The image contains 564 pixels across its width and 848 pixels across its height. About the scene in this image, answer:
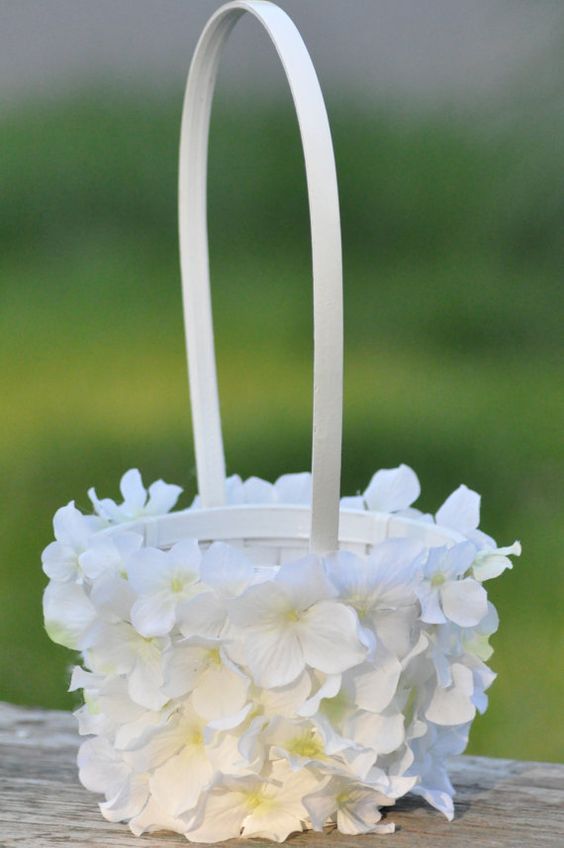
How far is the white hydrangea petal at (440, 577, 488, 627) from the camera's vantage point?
712 mm

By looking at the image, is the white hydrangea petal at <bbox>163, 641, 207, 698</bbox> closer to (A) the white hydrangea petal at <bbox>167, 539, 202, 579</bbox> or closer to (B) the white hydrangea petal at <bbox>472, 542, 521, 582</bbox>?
(A) the white hydrangea petal at <bbox>167, 539, 202, 579</bbox>

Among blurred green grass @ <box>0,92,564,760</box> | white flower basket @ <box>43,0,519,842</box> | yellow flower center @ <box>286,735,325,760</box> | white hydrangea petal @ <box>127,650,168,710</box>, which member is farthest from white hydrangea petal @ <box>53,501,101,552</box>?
blurred green grass @ <box>0,92,564,760</box>

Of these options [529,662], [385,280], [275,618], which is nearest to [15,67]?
[385,280]

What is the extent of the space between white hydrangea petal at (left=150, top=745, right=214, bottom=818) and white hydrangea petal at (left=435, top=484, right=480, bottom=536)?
0.86ft

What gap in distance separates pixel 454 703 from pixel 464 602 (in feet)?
0.27

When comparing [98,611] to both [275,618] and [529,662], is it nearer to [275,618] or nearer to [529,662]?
[275,618]

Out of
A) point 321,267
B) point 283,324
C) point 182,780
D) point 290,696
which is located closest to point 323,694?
point 290,696

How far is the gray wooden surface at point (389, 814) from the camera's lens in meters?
0.75

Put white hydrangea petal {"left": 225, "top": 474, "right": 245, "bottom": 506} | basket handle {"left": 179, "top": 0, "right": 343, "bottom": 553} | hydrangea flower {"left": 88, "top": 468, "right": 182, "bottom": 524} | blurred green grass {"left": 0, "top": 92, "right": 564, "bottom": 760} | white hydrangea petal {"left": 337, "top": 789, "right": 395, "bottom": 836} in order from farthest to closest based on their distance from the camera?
blurred green grass {"left": 0, "top": 92, "right": 564, "bottom": 760} < white hydrangea petal {"left": 225, "top": 474, "right": 245, "bottom": 506} < hydrangea flower {"left": 88, "top": 468, "right": 182, "bottom": 524} < white hydrangea petal {"left": 337, "top": 789, "right": 395, "bottom": 836} < basket handle {"left": 179, "top": 0, "right": 343, "bottom": 553}

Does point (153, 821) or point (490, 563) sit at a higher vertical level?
point (490, 563)

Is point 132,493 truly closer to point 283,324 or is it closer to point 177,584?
point 177,584

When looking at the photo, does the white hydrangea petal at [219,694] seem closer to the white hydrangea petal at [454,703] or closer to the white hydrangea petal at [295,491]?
the white hydrangea petal at [454,703]

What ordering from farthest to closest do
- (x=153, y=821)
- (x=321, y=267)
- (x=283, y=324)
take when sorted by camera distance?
(x=283, y=324)
(x=153, y=821)
(x=321, y=267)

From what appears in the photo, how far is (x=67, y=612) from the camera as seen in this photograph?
75 centimetres
